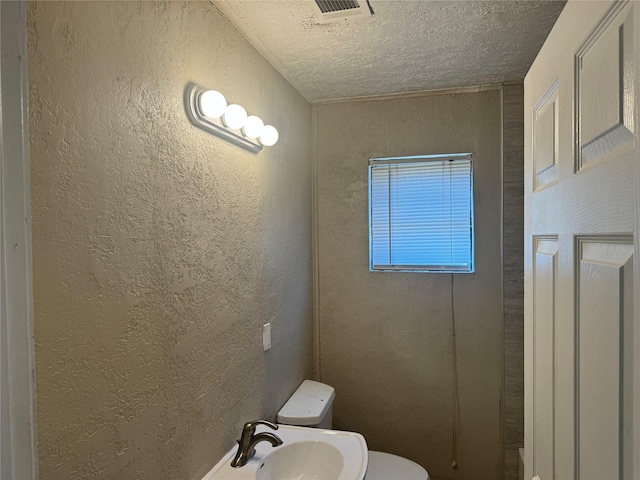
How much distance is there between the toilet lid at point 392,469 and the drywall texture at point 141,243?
64cm

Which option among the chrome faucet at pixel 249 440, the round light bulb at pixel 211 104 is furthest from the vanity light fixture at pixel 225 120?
the chrome faucet at pixel 249 440

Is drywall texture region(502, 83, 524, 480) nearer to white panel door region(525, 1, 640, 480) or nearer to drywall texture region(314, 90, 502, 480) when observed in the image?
drywall texture region(314, 90, 502, 480)

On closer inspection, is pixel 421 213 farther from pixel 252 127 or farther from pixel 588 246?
pixel 588 246

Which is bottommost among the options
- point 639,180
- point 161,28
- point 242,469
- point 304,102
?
point 242,469

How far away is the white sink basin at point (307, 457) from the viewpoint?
4.46 feet

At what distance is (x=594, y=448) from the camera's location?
642mm

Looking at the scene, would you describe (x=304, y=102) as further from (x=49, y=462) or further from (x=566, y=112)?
(x=49, y=462)

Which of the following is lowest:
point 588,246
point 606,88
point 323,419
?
point 323,419

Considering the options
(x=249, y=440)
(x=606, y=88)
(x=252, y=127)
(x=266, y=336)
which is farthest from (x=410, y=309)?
(x=606, y=88)

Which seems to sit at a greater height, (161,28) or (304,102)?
(304,102)

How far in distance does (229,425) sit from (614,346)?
4.01 feet

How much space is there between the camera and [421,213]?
221cm

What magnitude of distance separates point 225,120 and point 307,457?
1.27 meters

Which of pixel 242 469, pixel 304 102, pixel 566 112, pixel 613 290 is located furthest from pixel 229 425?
pixel 304 102
